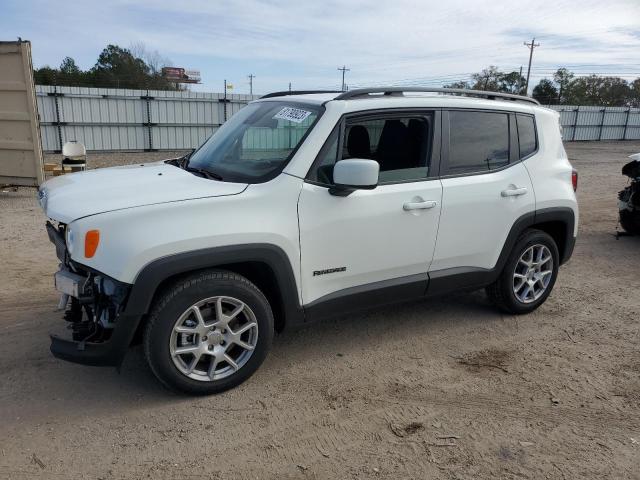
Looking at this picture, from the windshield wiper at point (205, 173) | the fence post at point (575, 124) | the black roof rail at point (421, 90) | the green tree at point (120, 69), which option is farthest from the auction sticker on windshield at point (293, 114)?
the green tree at point (120, 69)

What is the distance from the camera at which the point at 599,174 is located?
16.6 metres

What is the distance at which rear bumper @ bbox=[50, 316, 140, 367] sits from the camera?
10.1 feet

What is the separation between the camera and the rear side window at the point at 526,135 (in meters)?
4.66

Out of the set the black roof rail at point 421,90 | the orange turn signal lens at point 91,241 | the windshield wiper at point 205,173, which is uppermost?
the black roof rail at point 421,90

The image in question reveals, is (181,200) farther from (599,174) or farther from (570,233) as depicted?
(599,174)

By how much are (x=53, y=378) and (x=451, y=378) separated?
2.76 m

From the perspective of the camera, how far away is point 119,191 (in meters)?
3.37

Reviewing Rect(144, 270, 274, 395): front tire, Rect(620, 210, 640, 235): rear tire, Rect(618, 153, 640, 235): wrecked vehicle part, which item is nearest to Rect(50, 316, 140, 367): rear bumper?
Rect(144, 270, 274, 395): front tire

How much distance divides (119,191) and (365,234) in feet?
5.40

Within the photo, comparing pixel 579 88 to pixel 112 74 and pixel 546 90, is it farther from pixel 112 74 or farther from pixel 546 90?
pixel 112 74

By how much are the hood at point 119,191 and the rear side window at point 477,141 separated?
178cm

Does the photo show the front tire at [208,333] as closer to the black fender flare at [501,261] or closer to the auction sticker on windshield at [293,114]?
the auction sticker on windshield at [293,114]

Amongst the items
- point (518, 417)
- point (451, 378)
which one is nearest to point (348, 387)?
point (451, 378)

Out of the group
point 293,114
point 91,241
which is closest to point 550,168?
point 293,114
